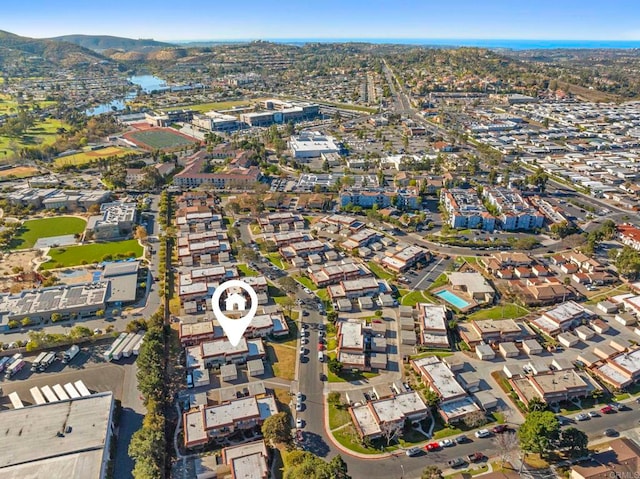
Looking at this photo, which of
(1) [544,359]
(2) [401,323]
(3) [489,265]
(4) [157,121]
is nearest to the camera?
(1) [544,359]

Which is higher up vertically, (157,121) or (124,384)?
(157,121)

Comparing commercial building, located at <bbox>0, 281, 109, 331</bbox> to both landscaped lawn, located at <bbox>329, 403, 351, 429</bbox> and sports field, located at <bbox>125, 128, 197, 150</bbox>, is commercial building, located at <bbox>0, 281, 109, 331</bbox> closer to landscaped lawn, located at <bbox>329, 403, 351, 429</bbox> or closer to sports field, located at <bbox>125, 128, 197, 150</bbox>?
landscaped lawn, located at <bbox>329, 403, 351, 429</bbox>

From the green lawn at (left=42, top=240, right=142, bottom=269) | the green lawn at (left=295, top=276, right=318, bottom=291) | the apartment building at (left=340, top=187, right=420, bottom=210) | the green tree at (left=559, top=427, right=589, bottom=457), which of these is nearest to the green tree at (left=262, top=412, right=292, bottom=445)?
the green tree at (left=559, top=427, right=589, bottom=457)

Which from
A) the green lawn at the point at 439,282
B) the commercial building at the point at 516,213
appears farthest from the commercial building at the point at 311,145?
the green lawn at the point at 439,282

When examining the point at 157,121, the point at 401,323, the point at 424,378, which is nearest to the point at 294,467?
the point at 424,378

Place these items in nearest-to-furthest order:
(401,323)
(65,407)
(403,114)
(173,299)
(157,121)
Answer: (65,407), (401,323), (173,299), (157,121), (403,114)

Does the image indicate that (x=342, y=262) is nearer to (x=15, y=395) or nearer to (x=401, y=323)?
(x=401, y=323)

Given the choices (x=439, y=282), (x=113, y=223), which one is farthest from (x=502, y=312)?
(x=113, y=223)

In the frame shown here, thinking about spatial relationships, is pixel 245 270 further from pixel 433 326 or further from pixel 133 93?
pixel 133 93
